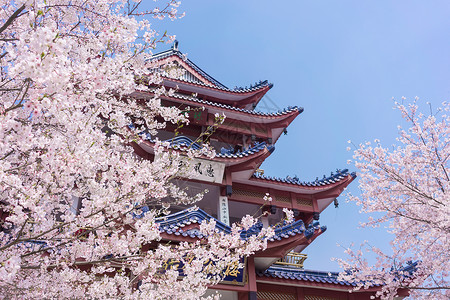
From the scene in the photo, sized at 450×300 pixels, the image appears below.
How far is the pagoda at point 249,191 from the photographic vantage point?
9.41 m

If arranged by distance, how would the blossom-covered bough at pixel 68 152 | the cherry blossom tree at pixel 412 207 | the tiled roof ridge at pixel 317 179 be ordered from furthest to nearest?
the tiled roof ridge at pixel 317 179 → the cherry blossom tree at pixel 412 207 → the blossom-covered bough at pixel 68 152

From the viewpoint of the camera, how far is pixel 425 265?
8.68m

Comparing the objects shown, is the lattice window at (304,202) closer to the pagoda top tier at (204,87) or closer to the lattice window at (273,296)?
the lattice window at (273,296)

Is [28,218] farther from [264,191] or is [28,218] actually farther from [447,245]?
[264,191]

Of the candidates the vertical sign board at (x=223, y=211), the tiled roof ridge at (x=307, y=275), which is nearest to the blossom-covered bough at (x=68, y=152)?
the tiled roof ridge at (x=307, y=275)

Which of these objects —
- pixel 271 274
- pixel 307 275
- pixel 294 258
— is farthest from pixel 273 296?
pixel 294 258

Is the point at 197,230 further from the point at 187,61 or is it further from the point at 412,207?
the point at 187,61

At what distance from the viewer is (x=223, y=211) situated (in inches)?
506

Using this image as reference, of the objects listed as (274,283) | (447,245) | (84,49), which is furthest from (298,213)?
(84,49)

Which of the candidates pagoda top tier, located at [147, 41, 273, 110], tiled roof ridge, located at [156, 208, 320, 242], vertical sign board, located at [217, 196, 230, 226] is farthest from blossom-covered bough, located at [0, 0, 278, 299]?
pagoda top tier, located at [147, 41, 273, 110]

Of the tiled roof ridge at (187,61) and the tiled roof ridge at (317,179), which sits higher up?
the tiled roof ridge at (187,61)

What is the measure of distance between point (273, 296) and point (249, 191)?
15.3 ft

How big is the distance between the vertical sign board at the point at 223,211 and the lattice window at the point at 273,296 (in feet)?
9.78

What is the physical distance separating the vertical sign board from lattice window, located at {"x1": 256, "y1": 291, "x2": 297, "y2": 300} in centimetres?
298
